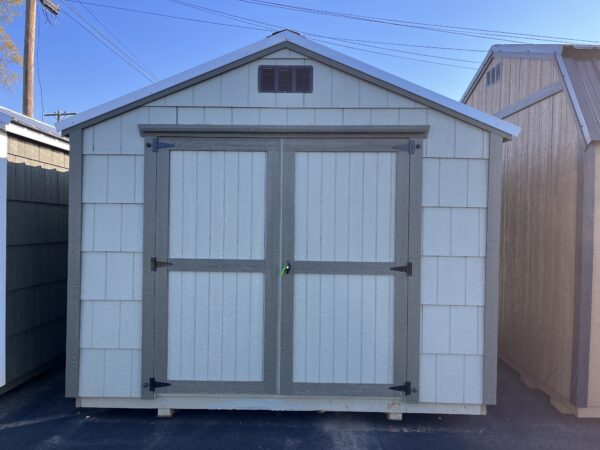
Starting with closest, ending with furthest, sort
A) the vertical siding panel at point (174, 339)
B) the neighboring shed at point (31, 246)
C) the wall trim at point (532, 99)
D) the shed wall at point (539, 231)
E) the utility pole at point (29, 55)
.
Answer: the vertical siding panel at point (174, 339) → the shed wall at point (539, 231) → the neighboring shed at point (31, 246) → the wall trim at point (532, 99) → the utility pole at point (29, 55)

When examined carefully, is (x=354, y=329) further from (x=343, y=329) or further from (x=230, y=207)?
(x=230, y=207)

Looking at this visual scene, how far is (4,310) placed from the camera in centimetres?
373

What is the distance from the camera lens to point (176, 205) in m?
3.43

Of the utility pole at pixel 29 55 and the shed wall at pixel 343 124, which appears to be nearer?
the shed wall at pixel 343 124

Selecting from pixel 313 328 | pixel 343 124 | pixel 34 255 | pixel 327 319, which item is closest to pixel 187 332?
pixel 313 328

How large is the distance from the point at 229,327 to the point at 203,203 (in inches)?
36.8

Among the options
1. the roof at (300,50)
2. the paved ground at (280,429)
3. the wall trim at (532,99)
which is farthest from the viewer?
the wall trim at (532,99)

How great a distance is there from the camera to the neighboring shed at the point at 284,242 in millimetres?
3400

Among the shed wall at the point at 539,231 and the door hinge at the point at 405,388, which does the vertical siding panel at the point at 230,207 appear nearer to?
the door hinge at the point at 405,388

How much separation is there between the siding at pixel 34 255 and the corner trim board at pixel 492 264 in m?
3.75

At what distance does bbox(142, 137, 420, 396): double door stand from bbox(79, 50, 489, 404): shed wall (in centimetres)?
15

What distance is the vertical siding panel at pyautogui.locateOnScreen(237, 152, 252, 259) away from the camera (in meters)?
3.43

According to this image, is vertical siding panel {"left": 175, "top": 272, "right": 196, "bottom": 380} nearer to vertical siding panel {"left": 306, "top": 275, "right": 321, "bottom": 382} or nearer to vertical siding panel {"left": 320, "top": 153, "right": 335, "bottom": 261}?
vertical siding panel {"left": 306, "top": 275, "right": 321, "bottom": 382}

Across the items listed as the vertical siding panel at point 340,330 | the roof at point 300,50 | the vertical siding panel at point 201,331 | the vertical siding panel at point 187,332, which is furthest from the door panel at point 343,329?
the roof at point 300,50
